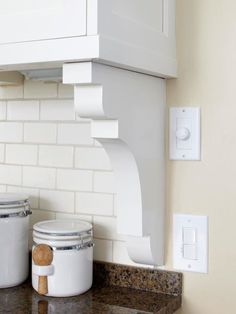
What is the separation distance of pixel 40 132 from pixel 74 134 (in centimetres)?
12

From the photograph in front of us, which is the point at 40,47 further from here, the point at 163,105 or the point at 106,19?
the point at 163,105

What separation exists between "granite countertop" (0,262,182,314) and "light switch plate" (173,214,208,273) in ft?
0.13

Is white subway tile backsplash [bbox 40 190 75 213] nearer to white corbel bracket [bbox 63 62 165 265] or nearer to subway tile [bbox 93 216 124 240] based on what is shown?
subway tile [bbox 93 216 124 240]

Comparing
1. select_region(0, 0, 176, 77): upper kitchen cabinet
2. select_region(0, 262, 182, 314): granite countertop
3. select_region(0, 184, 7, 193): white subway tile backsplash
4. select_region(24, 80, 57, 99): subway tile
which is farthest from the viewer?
select_region(0, 184, 7, 193): white subway tile backsplash

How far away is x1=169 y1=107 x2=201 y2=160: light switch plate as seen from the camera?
3.99ft

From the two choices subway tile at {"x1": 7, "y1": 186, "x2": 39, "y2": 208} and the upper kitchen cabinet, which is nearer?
the upper kitchen cabinet

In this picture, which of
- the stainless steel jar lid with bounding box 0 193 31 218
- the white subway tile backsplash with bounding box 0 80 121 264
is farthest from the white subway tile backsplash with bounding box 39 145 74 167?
the stainless steel jar lid with bounding box 0 193 31 218

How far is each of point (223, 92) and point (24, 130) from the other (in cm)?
60

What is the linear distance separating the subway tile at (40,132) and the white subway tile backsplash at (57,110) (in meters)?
0.02

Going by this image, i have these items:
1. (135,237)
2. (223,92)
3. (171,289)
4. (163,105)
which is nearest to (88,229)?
(135,237)

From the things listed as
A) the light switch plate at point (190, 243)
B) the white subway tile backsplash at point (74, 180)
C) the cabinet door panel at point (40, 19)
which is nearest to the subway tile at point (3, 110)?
→ the white subway tile backsplash at point (74, 180)

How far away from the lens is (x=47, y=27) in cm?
101

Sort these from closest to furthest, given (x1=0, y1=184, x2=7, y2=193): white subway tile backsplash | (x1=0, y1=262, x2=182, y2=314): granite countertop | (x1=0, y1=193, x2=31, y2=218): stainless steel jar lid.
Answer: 1. (x1=0, y1=262, x2=182, y2=314): granite countertop
2. (x1=0, y1=193, x2=31, y2=218): stainless steel jar lid
3. (x1=0, y1=184, x2=7, y2=193): white subway tile backsplash

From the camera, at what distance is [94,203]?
136 cm
